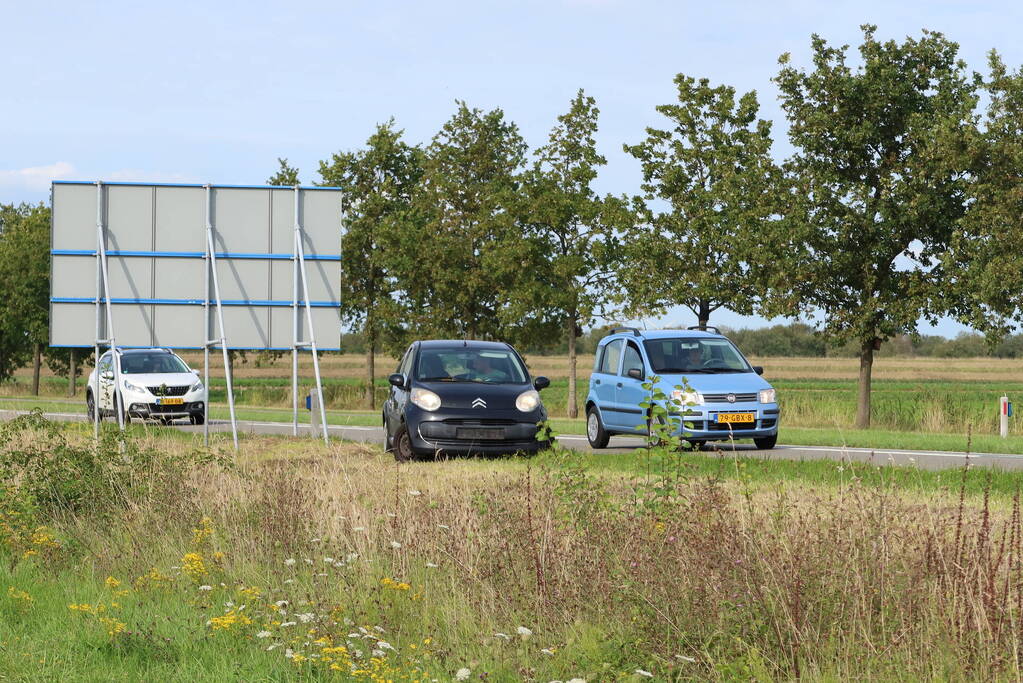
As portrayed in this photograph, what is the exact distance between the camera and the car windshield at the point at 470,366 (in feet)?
58.0

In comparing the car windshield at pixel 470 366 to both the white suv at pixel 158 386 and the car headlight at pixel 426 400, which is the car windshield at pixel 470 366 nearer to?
the car headlight at pixel 426 400

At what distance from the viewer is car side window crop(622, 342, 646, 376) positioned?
20406 millimetres

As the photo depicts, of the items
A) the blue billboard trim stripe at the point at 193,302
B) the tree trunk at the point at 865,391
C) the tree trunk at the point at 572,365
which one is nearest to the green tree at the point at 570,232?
the tree trunk at the point at 572,365

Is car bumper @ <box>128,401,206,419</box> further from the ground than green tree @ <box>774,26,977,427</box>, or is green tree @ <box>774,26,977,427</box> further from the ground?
green tree @ <box>774,26,977,427</box>

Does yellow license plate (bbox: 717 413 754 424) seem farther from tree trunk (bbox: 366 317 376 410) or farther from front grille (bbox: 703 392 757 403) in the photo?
tree trunk (bbox: 366 317 376 410)

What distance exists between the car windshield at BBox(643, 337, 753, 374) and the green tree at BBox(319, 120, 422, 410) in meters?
24.5

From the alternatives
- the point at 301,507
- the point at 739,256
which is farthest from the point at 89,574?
the point at 739,256

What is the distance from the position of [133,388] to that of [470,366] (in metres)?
12.6

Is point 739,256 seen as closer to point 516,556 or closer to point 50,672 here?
point 516,556

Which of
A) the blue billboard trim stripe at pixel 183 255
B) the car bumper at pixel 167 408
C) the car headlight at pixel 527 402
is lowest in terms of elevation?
the car bumper at pixel 167 408

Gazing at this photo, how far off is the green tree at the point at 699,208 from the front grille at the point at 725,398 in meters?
15.4

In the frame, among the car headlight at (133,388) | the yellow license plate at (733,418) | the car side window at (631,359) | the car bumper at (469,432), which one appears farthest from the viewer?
the car headlight at (133,388)

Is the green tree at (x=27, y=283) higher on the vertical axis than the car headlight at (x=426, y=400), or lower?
higher

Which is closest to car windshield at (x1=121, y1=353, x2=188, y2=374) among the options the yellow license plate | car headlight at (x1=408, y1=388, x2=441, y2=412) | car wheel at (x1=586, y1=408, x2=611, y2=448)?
car wheel at (x1=586, y1=408, x2=611, y2=448)
